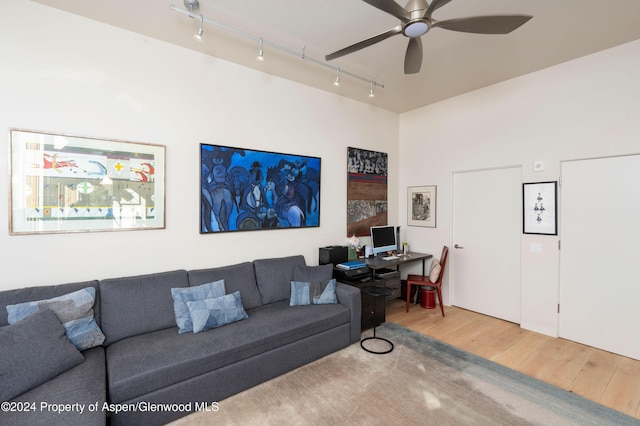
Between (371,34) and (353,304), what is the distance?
106 inches

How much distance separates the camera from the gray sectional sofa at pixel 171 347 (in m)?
1.61

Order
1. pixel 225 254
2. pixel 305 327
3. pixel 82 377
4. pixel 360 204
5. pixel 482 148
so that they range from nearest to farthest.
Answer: pixel 82 377 → pixel 305 327 → pixel 225 254 → pixel 482 148 → pixel 360 204

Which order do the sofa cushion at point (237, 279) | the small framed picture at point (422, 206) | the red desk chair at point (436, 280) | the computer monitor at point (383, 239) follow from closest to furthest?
1. the sofa cushion at point (237, 279)
2. the red desk chair at point (436, 280)
3. the computer monitor at point (383, 239)
4. the small framed picture at point (422, 206)

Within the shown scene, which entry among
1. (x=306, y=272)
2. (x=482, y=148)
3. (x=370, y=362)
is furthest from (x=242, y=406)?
(x=482, y=148)

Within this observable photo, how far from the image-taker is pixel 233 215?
125 inches

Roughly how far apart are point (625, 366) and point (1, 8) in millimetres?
6051

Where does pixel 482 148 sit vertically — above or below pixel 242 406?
above

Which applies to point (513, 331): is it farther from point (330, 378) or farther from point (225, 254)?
point (225, 254)

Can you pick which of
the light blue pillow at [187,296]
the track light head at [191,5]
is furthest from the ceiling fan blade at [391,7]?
the light blue pillow at [187,296]

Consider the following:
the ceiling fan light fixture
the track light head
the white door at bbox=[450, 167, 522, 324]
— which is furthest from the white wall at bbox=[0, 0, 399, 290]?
the white door at bbox=[450, 167, 522, 324]

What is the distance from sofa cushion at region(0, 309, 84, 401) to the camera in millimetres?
1537

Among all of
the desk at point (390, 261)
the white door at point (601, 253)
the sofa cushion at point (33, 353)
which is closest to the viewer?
the sofa cushion at point (33, 353)

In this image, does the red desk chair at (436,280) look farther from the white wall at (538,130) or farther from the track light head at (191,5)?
the track light head at (191,5)

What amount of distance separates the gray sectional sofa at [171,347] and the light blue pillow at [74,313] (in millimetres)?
73
